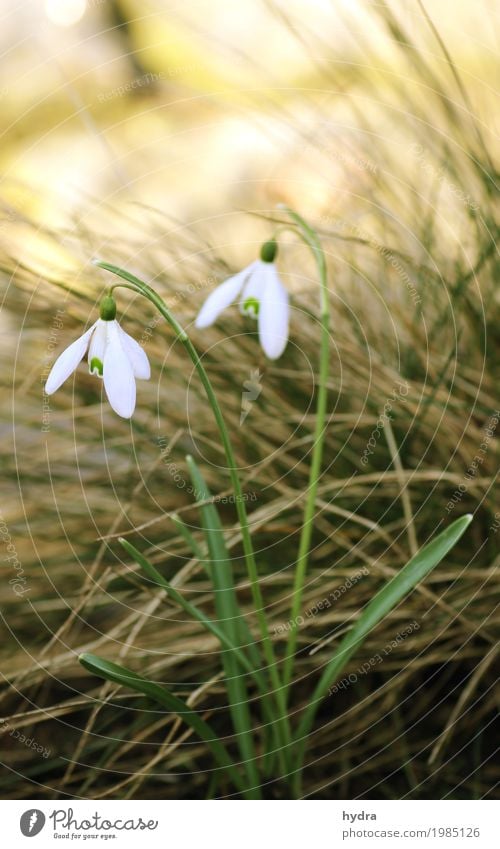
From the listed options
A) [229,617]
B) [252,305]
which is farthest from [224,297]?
[229,617]

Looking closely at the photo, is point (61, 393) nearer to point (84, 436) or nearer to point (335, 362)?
point (84, 436)

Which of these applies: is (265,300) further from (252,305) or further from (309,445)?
(309,445)

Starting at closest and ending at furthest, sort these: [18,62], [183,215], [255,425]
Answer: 1. [255,425]
2. [183,215]
3. [18,62]

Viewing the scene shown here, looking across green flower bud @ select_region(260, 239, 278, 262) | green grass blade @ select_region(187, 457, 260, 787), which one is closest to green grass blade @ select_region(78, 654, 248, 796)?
green grass blade @ select_region(187, 457, 260, 787)

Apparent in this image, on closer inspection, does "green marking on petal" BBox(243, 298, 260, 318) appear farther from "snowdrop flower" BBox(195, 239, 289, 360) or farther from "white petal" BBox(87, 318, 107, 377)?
"white petal" BBox(87, 318, 107, 377)

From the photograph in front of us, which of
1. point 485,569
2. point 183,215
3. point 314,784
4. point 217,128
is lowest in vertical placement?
point 314,784

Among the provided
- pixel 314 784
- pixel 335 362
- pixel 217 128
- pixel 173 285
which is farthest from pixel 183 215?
pixel 314 784

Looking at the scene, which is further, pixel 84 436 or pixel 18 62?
pixel 18 62

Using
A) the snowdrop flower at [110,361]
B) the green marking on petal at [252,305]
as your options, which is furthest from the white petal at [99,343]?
the green marking on petal at [252,305]

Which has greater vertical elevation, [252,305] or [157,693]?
[252,305]
